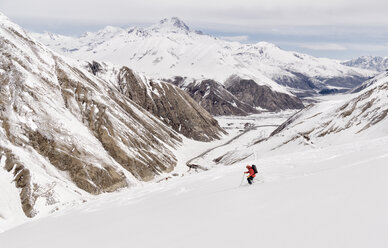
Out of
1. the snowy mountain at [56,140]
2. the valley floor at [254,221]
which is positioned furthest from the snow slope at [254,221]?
the snowy mountain at [56,140]

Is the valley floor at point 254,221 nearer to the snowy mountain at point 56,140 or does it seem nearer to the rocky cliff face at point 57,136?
the snowy mountain at point 56,140

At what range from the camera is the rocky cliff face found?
6556 centimetres

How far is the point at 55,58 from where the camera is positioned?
118 metres

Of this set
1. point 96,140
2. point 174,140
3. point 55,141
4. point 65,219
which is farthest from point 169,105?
point 65,219

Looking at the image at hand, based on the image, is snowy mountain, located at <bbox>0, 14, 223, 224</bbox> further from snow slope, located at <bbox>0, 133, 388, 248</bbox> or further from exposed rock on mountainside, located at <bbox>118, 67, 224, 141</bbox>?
exposed rock on mountainside, located at <bbox>118, 67, 224, 141</bbox>

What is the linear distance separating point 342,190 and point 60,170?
2995 inches

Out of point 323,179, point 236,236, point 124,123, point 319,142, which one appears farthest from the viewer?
point 124,123

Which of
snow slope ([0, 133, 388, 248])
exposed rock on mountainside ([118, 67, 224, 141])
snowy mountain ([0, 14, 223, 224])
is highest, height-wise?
snow slope ([0, 133, 388, 248])

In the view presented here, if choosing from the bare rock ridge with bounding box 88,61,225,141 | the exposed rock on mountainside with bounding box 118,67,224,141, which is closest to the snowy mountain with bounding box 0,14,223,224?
the bare rock ridge with bounding box 88,61,225,141

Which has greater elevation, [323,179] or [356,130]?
[323,179]

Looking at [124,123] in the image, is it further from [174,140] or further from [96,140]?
[174,140]

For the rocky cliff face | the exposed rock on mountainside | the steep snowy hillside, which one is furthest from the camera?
the exposed rock on mountainside

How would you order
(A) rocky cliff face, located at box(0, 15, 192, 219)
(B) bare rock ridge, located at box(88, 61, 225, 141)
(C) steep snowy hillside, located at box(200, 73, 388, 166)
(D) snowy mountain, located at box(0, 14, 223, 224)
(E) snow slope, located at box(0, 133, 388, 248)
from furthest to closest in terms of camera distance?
(B) bare rock ridge, located at box(88, 61, 225, 141), (C) steep snowy hillside, located at box(200, 73, 388, 166), (A) rocky cliff face, located at box(0, 15, 192, 219), (D) snowy mountain, located at box(0, 14, 223, 224), (E) snow slope, located at box(0, 133, 388, 248)

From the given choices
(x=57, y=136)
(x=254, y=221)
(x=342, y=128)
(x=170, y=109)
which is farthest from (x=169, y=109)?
(x=254, y=221)
